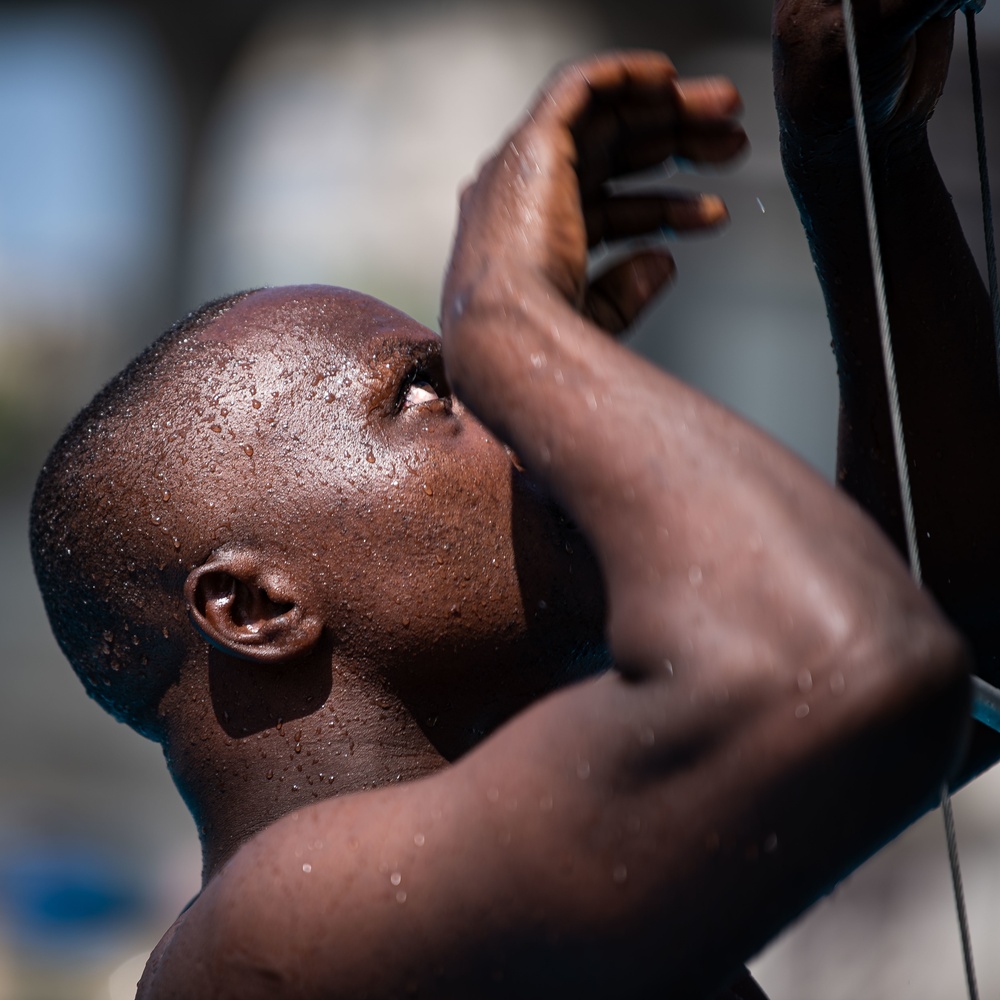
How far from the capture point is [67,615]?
6.72ft

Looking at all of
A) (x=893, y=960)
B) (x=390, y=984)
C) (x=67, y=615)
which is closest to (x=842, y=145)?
(x=390, y=984)

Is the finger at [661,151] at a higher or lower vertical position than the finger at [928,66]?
lower

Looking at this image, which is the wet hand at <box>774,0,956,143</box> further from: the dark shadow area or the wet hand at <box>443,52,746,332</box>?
the dark shadow area

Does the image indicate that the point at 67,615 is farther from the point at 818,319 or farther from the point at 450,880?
the point at 818,319

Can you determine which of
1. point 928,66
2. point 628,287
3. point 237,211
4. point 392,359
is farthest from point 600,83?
point 237,211

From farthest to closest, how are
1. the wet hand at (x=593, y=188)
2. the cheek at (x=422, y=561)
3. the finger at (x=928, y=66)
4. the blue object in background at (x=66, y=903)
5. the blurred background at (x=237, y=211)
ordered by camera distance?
1. the blurred background at (x=237, y=211)
2. the blue object in background at (x=66, y=903)
3. the cheek at (x=422, y=561)
4. the finger at (x=928, y=66)
5. the wet hand at (x=593, y=188)

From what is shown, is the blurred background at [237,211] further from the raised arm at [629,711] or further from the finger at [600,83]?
the finger at [600,83]

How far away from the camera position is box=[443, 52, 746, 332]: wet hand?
1399 mm

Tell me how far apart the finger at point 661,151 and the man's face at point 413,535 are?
18.9 inches

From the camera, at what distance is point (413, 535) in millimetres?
1784

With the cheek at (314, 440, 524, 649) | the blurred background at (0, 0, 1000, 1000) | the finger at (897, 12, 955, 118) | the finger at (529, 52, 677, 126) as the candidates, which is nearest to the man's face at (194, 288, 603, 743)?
the cheek at (314, 440, 524, 649)

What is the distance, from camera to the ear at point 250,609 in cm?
179

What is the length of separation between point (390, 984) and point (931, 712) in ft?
2.00

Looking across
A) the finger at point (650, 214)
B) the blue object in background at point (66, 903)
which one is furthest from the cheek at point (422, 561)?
the blue object in background at point (66, 903)
